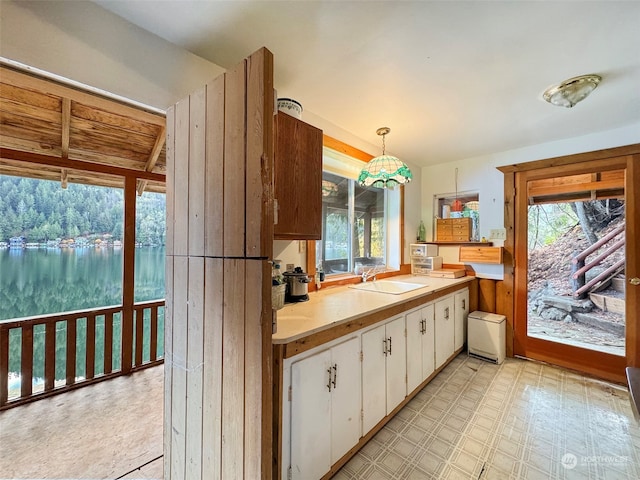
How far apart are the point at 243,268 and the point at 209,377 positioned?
1.75 feet

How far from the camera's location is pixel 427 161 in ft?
11.7

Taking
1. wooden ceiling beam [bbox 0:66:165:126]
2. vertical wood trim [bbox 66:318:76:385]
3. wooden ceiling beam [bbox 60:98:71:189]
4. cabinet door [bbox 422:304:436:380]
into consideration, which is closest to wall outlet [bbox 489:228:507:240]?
cabinet door [bbox 422:304:436:380]

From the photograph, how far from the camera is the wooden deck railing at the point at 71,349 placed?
82.7 inches

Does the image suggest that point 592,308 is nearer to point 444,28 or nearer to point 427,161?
point 427,161

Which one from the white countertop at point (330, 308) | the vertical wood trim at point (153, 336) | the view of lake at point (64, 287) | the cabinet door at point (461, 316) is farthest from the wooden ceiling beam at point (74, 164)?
the cabinet door at point (461, 316)

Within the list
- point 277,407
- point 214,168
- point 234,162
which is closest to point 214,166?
point 214,168

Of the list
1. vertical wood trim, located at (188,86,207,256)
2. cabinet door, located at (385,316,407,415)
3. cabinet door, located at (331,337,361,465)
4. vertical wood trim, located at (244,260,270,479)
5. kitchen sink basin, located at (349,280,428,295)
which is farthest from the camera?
kitchen sink basin, located at (349,280,428,295)

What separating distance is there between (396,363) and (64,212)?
10.7ft

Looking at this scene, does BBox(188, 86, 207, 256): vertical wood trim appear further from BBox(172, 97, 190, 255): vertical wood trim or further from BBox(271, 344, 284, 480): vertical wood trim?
BBox(271, 344, 284, 480): vertical wood trim

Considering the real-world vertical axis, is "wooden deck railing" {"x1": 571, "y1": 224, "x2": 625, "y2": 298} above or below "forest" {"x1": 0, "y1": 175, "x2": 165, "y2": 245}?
below

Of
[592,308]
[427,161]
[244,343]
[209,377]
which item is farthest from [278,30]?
[592,308]

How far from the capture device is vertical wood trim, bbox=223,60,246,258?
100cm

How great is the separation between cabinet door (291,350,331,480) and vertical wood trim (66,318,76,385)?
2430 mm

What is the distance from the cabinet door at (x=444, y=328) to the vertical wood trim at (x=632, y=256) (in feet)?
4.99
